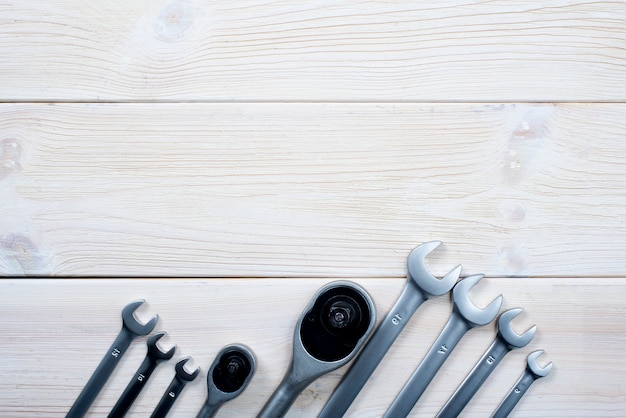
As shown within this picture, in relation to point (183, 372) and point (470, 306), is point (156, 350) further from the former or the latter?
point (470, 306)

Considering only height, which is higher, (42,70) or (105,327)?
(42,70)

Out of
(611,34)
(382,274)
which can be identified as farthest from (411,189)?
(611,34)

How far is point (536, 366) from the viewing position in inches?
28.4

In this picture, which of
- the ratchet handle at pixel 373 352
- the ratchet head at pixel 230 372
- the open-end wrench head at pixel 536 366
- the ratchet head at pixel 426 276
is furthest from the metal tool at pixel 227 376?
the open-end wrench head at pixel 536 366

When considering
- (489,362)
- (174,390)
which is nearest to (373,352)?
(489,362)

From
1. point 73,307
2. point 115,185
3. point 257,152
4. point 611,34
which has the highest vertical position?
point 611,34

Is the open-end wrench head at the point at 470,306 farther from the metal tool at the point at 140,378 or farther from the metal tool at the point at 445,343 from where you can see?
the metal tool at the point at 140,378

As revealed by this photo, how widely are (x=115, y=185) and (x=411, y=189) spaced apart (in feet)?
1.20

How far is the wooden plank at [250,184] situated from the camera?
2.37 feet

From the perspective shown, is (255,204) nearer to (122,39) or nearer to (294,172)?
(294,172)

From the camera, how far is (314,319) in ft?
2.24

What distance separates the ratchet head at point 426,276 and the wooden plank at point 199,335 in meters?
0.02

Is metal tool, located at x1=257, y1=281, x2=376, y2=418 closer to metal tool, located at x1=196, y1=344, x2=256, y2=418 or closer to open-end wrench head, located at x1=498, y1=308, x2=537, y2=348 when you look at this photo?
metal tool, located at x1=196, y1=344, x2=256, y2=418

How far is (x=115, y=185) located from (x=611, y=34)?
0.65 meters
